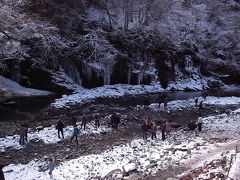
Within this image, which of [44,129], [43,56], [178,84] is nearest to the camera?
[44,129]

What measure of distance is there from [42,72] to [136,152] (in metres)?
20.3

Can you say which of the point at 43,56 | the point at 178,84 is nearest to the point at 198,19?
the point at 178,84

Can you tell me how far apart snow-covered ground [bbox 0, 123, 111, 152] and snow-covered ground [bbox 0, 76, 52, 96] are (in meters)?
10.3

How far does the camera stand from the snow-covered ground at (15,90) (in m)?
32.3

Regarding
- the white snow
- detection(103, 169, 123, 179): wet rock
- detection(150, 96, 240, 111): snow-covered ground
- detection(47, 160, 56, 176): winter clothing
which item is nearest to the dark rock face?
the white snow

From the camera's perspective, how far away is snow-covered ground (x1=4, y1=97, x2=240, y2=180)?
15.1 meters

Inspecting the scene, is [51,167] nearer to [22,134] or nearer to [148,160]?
[148,160]

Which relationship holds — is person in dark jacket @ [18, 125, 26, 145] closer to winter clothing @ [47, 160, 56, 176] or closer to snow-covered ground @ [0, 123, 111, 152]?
snow-covered ground @ [0, 123, 111, 152]

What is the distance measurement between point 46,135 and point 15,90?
41.0 feet

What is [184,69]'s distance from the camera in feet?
149

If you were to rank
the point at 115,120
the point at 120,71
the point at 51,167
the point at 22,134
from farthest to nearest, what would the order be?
the point at 120,71
the point at 115,120
the point at 22,134
the point at 51,167

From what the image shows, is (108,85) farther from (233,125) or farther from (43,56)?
(233,125)

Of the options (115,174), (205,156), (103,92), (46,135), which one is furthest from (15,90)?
(205,156)

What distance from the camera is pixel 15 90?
32.6m
